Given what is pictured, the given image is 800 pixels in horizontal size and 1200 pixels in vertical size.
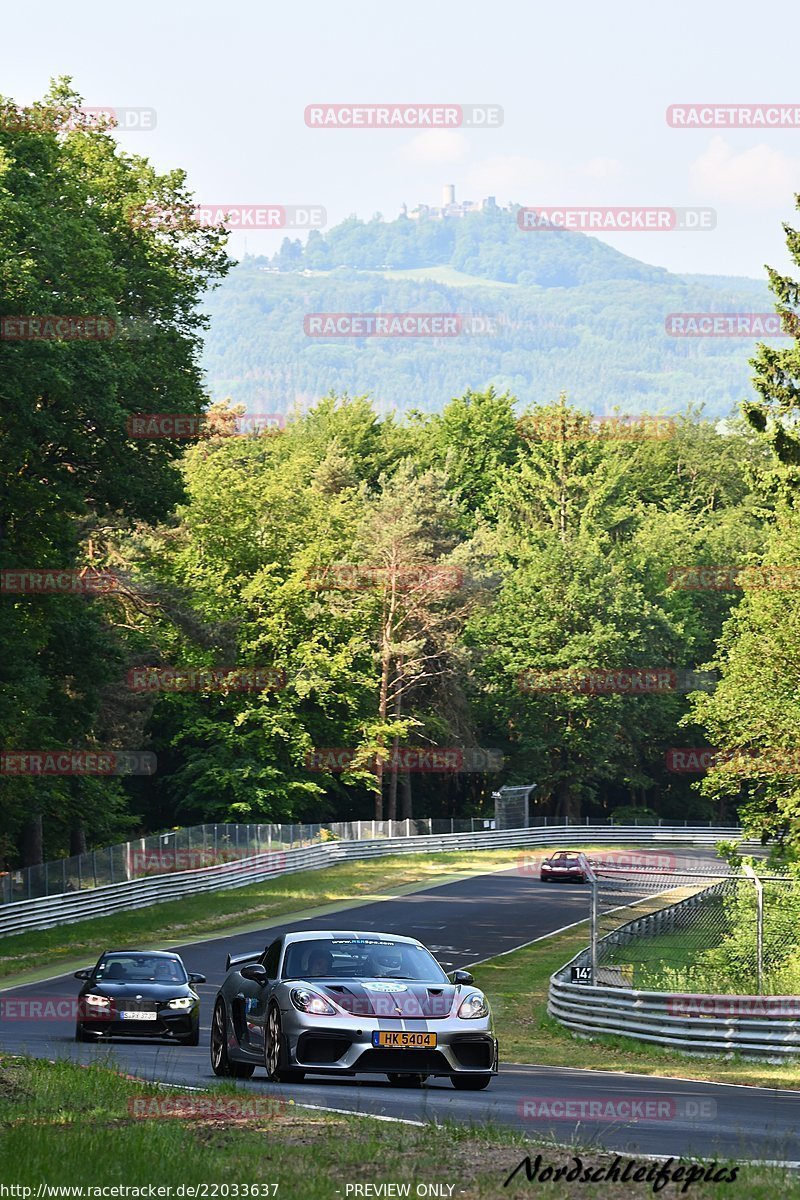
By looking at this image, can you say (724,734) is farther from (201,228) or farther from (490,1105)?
(490,1105)

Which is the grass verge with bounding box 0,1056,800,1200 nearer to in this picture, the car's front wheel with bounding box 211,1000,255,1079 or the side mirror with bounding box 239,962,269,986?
the side mirror with bounding box 239,962,269,986

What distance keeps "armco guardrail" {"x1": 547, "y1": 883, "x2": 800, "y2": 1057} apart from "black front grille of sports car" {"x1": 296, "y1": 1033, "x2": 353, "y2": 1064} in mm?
7989

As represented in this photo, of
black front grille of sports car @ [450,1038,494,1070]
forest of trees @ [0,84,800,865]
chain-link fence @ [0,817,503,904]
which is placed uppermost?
forest of trees @ [0,84,800,865]

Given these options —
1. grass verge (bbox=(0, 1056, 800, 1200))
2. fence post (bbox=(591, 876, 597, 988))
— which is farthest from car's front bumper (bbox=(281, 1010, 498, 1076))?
fence post (bbox=(591, 876, 597, 988))

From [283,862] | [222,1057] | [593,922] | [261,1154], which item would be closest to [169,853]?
[283,862]

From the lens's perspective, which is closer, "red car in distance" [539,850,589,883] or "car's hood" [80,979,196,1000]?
"car's hood" [80,979,196,1000]

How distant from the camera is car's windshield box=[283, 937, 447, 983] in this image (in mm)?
15234

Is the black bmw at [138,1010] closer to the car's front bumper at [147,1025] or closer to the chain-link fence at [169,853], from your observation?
the car's front bumper at [147,1025]

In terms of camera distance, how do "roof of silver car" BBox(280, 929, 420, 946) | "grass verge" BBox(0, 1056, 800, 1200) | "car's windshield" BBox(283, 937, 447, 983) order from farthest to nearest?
"roof of silver car" BBox(280, 929, 420, 946)
"car's windshield" BBox(283, 937, 447, 983)
"grass verge" BBox(0, 1056, 800, 1200)

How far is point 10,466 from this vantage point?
4019 cm

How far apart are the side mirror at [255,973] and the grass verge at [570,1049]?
5979 mm

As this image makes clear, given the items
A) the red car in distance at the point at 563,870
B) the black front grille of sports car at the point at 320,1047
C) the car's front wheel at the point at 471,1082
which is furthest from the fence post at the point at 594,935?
the red car in distance at the point at 563,870

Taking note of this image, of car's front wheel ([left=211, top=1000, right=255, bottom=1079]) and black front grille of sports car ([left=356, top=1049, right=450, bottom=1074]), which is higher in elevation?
black front grille of sports car ([left=356, top=1049, right=450, bottom=1074])

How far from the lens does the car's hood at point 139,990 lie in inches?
897
